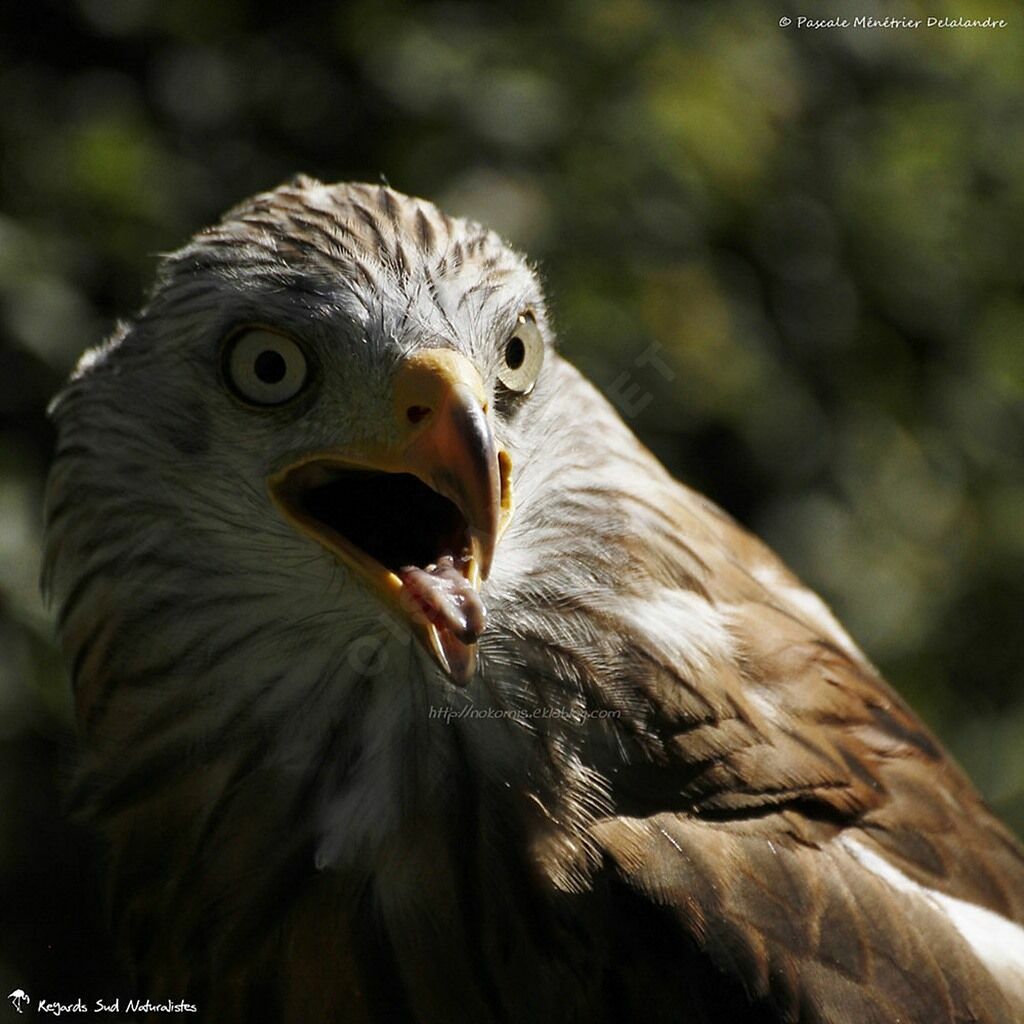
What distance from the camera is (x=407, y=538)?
1750 millimetres

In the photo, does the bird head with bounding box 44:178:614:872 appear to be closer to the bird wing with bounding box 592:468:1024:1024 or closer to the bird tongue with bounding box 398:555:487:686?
the bird tongue with bounding box 398:555:487:686

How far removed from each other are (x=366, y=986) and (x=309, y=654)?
1.33 ft

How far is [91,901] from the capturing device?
330 cm

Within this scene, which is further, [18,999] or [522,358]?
[18,999]

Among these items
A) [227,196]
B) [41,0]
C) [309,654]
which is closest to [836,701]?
[309,654]

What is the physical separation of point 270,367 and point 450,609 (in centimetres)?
42

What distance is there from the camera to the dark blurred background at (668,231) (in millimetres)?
2910

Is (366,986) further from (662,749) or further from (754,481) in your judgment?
(754,481)

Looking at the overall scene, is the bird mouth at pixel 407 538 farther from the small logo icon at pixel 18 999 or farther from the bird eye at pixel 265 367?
the small logo icon at pixel 18 999

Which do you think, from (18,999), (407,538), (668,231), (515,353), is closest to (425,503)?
(407,538)

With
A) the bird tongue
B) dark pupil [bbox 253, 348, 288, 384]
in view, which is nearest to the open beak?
the bird tongue

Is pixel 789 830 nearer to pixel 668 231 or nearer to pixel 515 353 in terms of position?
pixel 515 353

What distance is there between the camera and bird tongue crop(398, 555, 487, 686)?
1511 mm

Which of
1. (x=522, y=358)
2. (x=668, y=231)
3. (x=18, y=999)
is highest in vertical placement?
(x=668, y=231)
